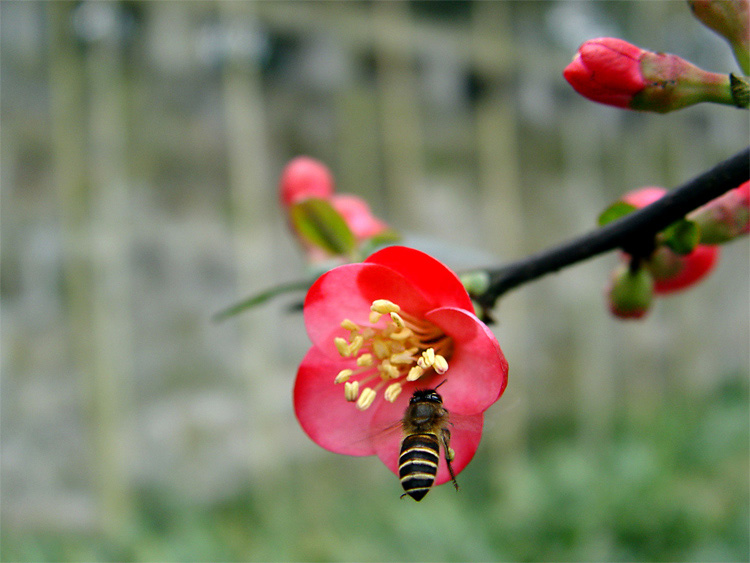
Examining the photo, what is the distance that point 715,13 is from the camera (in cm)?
37

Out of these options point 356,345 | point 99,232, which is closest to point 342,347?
point 356,345

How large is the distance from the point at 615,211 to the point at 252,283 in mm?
1376

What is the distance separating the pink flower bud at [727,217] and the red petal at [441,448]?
0.21 metres

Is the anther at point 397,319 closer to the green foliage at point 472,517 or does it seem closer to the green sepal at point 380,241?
the green sepal at point 380,241

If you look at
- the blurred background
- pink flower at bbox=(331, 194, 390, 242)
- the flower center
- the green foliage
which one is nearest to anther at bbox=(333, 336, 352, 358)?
the flower center

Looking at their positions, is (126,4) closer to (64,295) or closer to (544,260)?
(64,295)

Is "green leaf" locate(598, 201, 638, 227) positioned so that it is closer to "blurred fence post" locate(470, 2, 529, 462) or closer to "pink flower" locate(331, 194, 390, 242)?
"pink flower" locate(331, 194, 390, 242)

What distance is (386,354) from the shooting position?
1.23 ft

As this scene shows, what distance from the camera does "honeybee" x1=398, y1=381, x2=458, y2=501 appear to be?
330 mm

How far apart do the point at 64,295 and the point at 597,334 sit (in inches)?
73.4

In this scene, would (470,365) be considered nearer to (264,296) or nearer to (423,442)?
(423,442)

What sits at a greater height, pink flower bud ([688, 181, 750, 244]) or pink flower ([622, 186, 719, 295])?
pink flower bud ([688, 181, 750, 244])

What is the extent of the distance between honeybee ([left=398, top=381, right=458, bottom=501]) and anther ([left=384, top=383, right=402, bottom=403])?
12 mm

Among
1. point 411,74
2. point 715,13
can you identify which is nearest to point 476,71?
point 411,74
